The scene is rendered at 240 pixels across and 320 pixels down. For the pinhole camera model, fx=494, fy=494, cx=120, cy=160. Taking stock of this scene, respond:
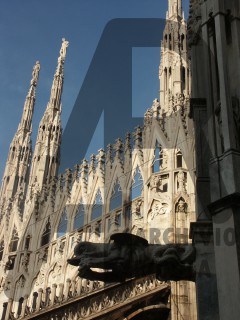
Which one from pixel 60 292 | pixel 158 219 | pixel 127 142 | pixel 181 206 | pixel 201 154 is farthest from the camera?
pixel 127 142

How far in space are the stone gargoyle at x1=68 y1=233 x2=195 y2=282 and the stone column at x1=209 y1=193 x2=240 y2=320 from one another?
77 cm

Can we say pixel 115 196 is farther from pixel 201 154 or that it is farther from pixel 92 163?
pixel 201 154

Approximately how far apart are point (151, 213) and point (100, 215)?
3.89 m

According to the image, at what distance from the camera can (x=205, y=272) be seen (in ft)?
16.8

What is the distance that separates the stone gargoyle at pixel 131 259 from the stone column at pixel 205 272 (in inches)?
6.1

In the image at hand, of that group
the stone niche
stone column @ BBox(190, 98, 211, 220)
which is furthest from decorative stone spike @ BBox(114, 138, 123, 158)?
stone column @ BBox(190, 98, 211, 220)

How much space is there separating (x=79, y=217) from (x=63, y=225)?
971mm

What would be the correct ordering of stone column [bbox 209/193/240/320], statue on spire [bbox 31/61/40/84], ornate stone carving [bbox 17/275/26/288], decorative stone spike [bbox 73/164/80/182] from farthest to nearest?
statue on spire [bbox 31/61/40/84] → decorative stone spike [bbox 73/164/80/182] → ornate stone carving [bbox 17/275/26/288] → stone column [bbox 209/193/240/320]

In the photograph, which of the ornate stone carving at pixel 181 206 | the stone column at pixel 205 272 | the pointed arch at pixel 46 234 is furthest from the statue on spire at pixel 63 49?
the stone column at pixel 205 272

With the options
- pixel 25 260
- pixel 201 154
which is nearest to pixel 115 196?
pixel 25 260

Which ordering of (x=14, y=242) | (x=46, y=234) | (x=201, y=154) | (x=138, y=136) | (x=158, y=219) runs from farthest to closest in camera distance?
1. (x=14, y=242)
2. (x=46, y=234)
3. (x=138, y=136)
4. (x=158, y=219)
5. (x=201, y=154)

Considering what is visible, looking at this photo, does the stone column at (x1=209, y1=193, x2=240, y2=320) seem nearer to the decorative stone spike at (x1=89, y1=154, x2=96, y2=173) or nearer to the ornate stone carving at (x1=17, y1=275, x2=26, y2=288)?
the decorative stone spike at (x1=89, y1=154, x2=96, y2=173)

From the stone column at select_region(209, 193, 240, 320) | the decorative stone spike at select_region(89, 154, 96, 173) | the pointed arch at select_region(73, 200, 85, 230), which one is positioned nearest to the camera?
the stone column at select_region(209, 193, 240, 320)

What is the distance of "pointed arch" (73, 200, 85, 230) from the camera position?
2036 centimetres
